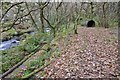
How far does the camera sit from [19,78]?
833 centimetres

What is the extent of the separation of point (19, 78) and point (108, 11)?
52.5 ft

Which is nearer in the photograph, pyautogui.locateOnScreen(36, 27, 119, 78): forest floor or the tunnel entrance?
pyautogui.locateOnScreen(36, 27, 119, 78): forest floor

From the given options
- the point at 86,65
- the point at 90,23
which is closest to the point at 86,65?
the point at 86,65

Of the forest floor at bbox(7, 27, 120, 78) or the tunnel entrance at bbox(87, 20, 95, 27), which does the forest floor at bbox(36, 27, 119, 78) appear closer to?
the forest floor at bbox(7, 27, 120, 78)

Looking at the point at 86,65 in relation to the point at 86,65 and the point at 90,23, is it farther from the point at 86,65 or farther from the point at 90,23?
the point at 90,23

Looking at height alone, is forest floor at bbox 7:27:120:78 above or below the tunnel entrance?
below

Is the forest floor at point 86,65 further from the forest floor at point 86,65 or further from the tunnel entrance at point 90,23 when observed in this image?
the tunnel entrance at point 90,23

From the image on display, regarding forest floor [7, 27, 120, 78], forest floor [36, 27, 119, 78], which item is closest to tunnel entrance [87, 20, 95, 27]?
forest floor [36, 27, 119, 78]

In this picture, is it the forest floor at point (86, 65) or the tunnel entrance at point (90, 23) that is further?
the tunnel entrance at point (90, 23)

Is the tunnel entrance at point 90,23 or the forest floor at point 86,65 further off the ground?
the tunnel entrance at point 90,23

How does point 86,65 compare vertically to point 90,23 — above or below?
below

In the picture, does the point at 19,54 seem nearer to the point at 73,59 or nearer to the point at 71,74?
the point at 73,59

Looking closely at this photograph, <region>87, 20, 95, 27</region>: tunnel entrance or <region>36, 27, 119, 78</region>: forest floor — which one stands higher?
<region>87, 20, 95, 27</region>: tunnel entrance

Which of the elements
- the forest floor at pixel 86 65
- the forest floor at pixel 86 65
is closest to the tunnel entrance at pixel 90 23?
the forest floor at pixel 86 65
